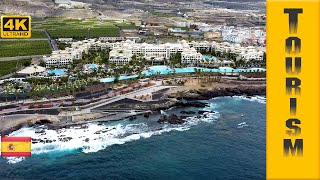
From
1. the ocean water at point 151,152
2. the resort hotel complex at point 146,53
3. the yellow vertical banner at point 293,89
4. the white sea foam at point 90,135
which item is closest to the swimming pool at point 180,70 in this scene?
the resort hotel complex at point 146,53

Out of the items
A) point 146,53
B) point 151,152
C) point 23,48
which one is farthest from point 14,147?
point 23,48

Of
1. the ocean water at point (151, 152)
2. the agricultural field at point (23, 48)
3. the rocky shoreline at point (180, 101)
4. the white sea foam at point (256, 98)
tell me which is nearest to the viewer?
the ocean water at point (151, 152)

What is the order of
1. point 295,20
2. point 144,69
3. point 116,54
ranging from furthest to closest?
point 116,54 → point 144,69 → point 295,20

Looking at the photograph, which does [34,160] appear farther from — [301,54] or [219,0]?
[219,0]

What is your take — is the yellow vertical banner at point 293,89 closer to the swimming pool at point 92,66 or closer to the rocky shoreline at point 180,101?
the rocky shoreline at point 180,101

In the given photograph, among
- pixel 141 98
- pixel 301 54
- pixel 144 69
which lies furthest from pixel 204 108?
A: pixel 301 54

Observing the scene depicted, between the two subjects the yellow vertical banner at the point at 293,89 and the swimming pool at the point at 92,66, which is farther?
the swimming pool at the point at 92,66

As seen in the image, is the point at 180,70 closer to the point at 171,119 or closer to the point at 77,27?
the point at 171,119
